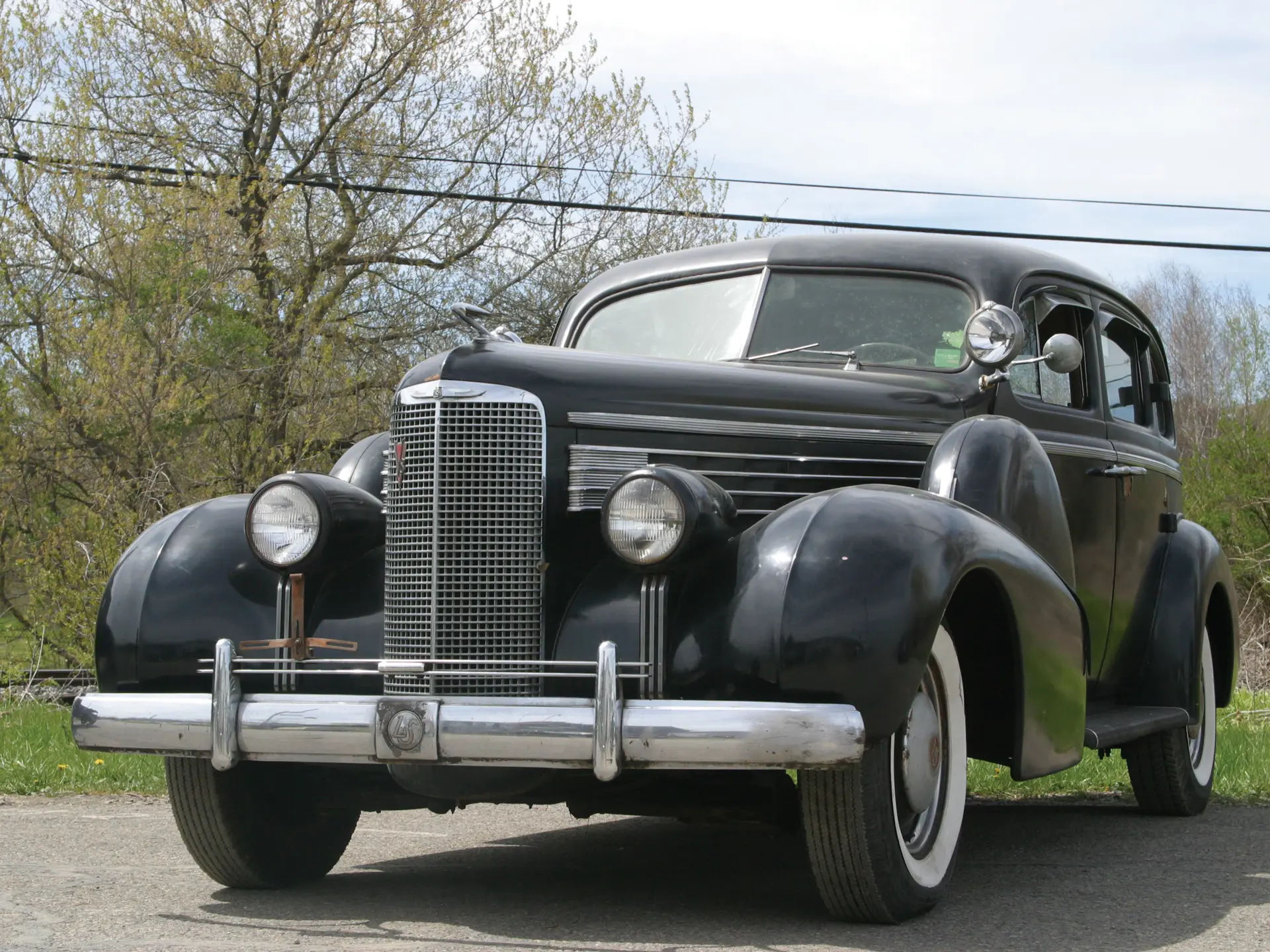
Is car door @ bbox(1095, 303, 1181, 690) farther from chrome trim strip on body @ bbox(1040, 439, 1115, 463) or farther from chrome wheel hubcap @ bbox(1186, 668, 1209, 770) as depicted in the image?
chrome wheel hubcap @ bbox(1186, 668, 1209, 770)

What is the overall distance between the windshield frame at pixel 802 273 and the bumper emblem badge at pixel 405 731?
2.01 m

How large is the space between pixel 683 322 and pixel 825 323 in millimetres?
593

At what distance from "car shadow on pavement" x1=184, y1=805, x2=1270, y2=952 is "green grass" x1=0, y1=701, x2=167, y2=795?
243cm

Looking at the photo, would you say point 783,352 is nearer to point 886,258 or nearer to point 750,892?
point 886,258

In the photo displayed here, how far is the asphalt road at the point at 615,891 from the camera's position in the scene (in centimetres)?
381

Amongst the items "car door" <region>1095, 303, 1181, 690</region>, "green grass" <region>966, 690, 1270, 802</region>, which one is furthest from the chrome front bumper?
"green grass" <region>966, 690, 1270, 802</region>

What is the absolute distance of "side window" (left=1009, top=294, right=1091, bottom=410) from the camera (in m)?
5.68

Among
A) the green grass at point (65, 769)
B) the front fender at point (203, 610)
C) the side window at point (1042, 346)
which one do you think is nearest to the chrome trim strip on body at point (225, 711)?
the front fender at point (203, 610)

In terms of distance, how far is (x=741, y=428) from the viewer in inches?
181

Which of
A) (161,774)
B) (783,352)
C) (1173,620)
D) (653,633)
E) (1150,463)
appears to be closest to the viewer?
(653,633)

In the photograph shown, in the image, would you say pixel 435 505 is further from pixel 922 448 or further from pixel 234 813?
pixel 922 448

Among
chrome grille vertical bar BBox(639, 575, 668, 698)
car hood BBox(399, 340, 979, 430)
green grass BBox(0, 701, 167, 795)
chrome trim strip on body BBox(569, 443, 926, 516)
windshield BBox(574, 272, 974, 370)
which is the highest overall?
windshield BBox(574, 272, 974, 370)

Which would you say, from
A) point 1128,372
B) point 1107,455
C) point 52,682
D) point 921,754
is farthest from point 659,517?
point 52,682

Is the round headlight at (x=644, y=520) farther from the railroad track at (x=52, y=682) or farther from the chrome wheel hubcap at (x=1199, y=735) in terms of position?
the railroad track at (x=52, y=682)
